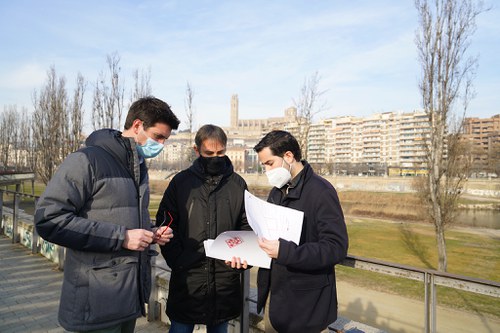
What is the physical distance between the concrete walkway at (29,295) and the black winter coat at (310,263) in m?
2.41

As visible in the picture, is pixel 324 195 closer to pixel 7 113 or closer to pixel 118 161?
pixel 118 161

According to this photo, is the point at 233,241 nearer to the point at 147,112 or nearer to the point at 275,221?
the point at 275,221

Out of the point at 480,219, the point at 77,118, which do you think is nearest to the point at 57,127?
the point at 77,118

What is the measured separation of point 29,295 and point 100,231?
14.7 ft

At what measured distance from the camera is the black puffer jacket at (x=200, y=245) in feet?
7.71

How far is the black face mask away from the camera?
2.48m

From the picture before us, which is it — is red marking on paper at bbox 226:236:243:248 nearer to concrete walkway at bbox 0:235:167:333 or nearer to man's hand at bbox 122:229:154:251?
man's hand at bbox 122:229:154:251

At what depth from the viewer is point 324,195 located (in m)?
1.90

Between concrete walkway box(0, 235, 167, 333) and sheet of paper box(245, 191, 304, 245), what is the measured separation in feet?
8.61

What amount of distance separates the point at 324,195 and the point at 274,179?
0.37m

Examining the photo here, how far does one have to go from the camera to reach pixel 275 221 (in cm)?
188

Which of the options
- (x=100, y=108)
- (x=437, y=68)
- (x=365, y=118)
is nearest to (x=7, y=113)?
(x=100, y=108)

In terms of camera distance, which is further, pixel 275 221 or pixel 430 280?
pixel 430 280

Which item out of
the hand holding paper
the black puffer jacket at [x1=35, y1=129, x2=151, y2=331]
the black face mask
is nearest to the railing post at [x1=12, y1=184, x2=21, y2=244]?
the black face mask
